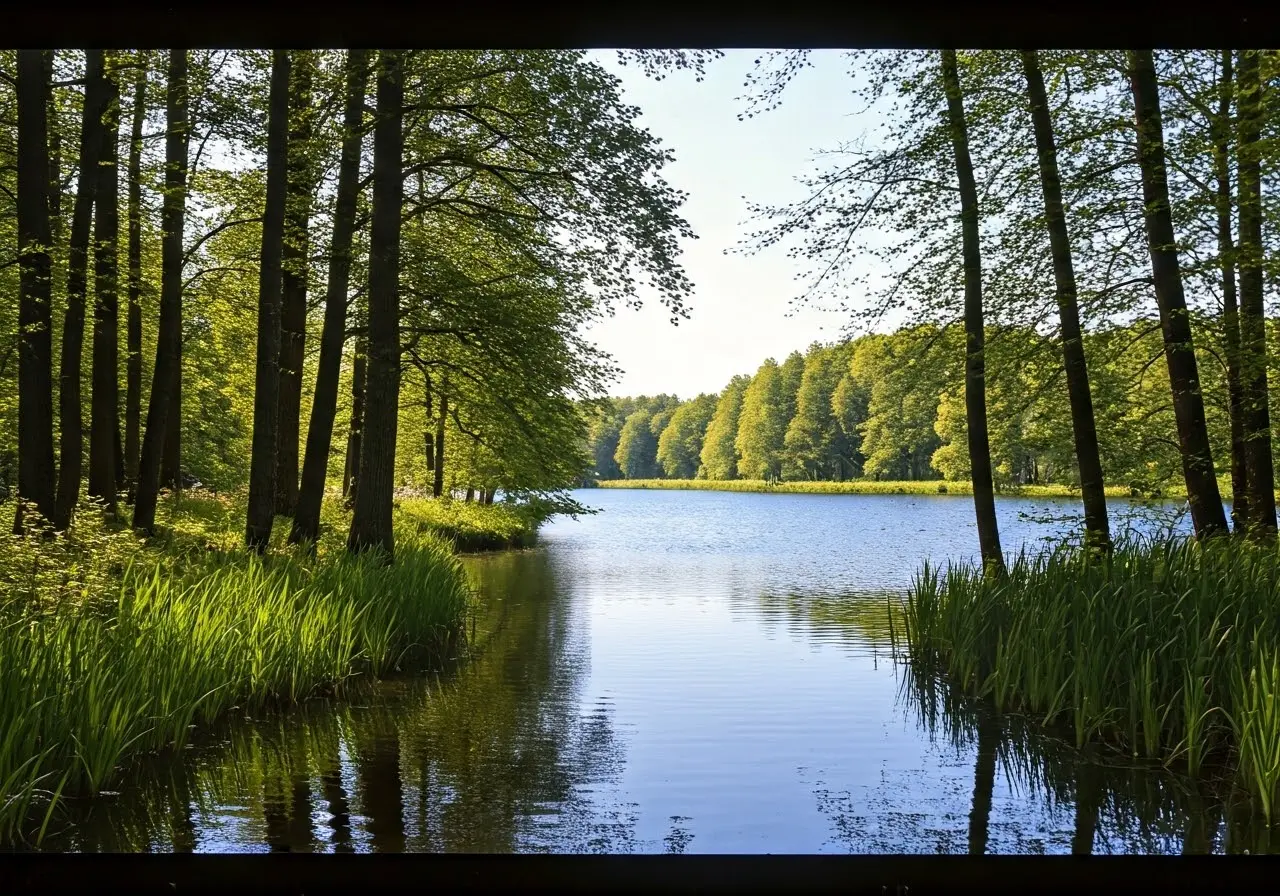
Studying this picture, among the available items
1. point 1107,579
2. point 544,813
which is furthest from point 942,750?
point 544,813

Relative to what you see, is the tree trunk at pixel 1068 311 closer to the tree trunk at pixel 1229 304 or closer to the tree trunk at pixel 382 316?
the tree trunk at pixel 1229 304

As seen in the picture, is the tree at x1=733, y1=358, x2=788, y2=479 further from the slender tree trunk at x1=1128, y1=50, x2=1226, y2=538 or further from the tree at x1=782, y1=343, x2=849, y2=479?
the slender tree trunk at x1=1128, y1=50, x2=1226, y2=538

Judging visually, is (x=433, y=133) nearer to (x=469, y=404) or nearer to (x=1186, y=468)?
(x=469, y=404)

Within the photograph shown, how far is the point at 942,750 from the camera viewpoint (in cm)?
724

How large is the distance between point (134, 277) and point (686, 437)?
317ft

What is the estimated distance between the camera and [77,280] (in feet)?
36.4

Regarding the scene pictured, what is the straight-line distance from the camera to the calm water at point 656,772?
515 centimetres

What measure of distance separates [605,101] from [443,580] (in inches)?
232

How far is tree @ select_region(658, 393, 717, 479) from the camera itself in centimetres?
10888

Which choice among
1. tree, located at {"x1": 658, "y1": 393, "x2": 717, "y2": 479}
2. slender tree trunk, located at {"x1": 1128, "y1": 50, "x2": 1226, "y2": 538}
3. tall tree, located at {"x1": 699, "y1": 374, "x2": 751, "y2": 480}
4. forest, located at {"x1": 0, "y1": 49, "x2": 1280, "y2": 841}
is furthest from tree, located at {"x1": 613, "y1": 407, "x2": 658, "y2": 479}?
slender tree trunk, located at {"x1": 1128, "y1": 50, "x2": 1226, "y2": 538}

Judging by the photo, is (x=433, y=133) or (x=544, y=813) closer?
(x=544, y=813)

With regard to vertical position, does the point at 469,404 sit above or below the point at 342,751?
above

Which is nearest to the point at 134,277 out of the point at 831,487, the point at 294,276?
the point at 294,276

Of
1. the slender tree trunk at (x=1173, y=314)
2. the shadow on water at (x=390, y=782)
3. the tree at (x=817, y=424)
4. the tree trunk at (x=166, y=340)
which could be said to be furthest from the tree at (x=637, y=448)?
the shadow on water at (x=390, y=782)
